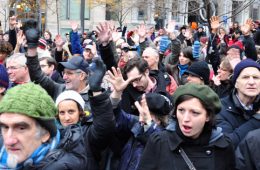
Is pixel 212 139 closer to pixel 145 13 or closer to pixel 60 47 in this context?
pixel 60 47

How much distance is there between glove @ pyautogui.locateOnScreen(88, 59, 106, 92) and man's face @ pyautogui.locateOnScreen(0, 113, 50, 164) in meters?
1.00

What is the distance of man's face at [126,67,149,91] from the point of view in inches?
214

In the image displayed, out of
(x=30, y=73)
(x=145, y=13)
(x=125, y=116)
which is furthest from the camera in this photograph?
(x=145, y=13)

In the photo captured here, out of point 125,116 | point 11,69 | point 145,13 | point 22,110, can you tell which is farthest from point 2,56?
point 145,13

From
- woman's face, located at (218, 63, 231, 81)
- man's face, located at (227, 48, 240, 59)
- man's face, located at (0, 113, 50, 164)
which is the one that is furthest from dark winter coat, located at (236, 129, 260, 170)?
man's face, located at (227, 48, 240, 59)

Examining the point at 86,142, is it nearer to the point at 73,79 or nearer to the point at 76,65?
the point at 73,79

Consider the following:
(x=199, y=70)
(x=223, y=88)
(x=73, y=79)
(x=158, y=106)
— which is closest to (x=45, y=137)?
(x=158, y=106)

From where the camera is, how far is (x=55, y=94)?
18.5 ft

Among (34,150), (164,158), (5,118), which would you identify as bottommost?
(164,158)

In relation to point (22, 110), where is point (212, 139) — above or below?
below

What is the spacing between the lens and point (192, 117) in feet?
11.5

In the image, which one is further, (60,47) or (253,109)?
(60,47)

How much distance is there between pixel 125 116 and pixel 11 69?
1.91 metres

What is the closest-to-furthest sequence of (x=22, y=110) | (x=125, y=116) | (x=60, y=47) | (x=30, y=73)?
1. (x=22, y=110)
2. (x=125, y=116)
3. (x=30, y=73)
4. (x=60, y=47)
